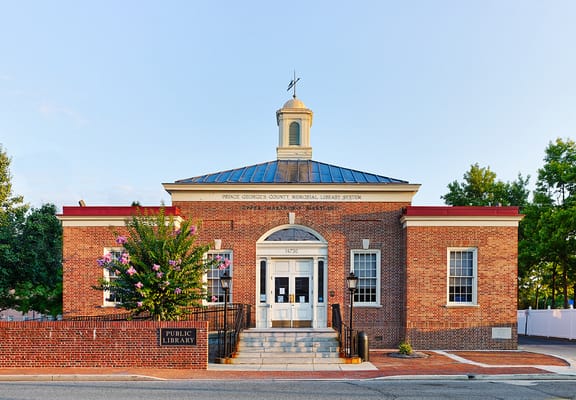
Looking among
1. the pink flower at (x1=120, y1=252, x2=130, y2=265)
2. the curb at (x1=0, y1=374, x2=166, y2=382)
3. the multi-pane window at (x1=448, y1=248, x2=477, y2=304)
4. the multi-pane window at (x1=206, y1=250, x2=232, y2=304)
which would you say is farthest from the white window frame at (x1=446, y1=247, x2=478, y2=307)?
the curb at (x1=0, y1=374, x2=166, y2=382)

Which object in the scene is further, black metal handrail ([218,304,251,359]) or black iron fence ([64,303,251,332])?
black iron fence ([64,303,251,332])

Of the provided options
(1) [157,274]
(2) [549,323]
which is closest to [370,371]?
(1) [157,274]

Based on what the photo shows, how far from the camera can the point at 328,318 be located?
79.6 feet

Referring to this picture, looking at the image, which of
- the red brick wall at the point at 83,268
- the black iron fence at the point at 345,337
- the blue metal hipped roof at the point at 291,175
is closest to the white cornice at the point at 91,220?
the red brick wall at the point at 83,268

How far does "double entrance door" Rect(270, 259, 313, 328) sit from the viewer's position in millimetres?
24234

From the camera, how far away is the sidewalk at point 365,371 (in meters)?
16.2

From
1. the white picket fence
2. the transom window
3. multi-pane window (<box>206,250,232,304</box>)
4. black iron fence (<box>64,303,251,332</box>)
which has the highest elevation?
the transom window

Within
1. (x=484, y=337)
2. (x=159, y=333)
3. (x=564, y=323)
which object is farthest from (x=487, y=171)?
(x=159, y=333)

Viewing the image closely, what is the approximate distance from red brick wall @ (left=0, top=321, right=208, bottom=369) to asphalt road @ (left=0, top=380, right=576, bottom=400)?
271 centimetres

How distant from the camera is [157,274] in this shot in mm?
18859

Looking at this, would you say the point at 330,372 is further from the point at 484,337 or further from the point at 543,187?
the point at 543,187

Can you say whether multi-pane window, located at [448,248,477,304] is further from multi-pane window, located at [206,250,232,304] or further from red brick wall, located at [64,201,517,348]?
multi-pane window, located at [206,250,232,304]

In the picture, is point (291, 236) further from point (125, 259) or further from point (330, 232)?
point (125, 259)

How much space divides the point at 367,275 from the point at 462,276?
357cm
